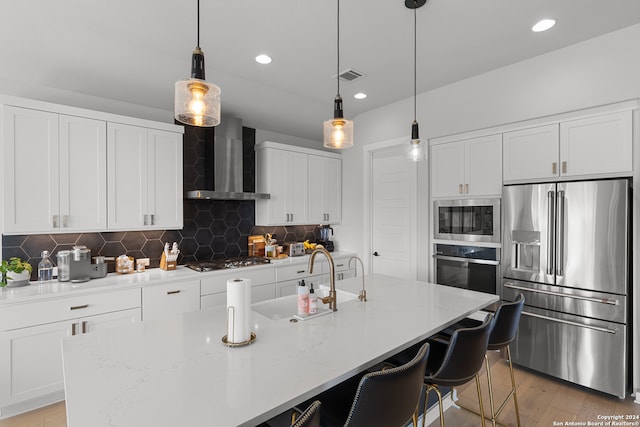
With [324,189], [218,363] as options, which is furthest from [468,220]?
[218,363]

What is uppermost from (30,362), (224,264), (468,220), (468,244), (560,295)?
(468,220)

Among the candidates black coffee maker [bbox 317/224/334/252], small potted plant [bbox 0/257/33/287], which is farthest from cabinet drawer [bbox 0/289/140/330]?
black coffee maker [bbox 317/224/334/252]

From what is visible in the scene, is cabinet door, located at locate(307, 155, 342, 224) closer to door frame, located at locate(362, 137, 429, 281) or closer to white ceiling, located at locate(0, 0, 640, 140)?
door frame, located at locate(362, 137, 429, 281)

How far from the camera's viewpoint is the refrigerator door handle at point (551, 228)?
8.96 ft

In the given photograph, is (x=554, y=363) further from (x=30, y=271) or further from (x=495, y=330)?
(x=30, y=271)

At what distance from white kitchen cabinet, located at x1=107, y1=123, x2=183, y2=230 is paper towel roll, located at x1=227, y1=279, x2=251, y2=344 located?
7.19 ft

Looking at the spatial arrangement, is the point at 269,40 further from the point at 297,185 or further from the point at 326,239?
the point at 326,239

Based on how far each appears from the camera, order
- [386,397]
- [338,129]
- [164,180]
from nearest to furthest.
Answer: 1. [386,397]
2. [338,129]
3. [164,180]

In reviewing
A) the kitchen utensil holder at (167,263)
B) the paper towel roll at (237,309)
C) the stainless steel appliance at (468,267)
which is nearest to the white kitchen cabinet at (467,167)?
the stainless steel appliance at (468,267)

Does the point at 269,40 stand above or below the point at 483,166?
above

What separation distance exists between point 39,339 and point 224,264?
5.28 feet

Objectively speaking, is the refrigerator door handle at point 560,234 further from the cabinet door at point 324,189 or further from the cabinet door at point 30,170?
the cabinet door at point 30,170

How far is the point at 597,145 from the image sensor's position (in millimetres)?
2566

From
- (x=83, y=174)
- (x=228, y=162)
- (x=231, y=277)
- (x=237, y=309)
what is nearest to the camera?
(x=237, y=309)
